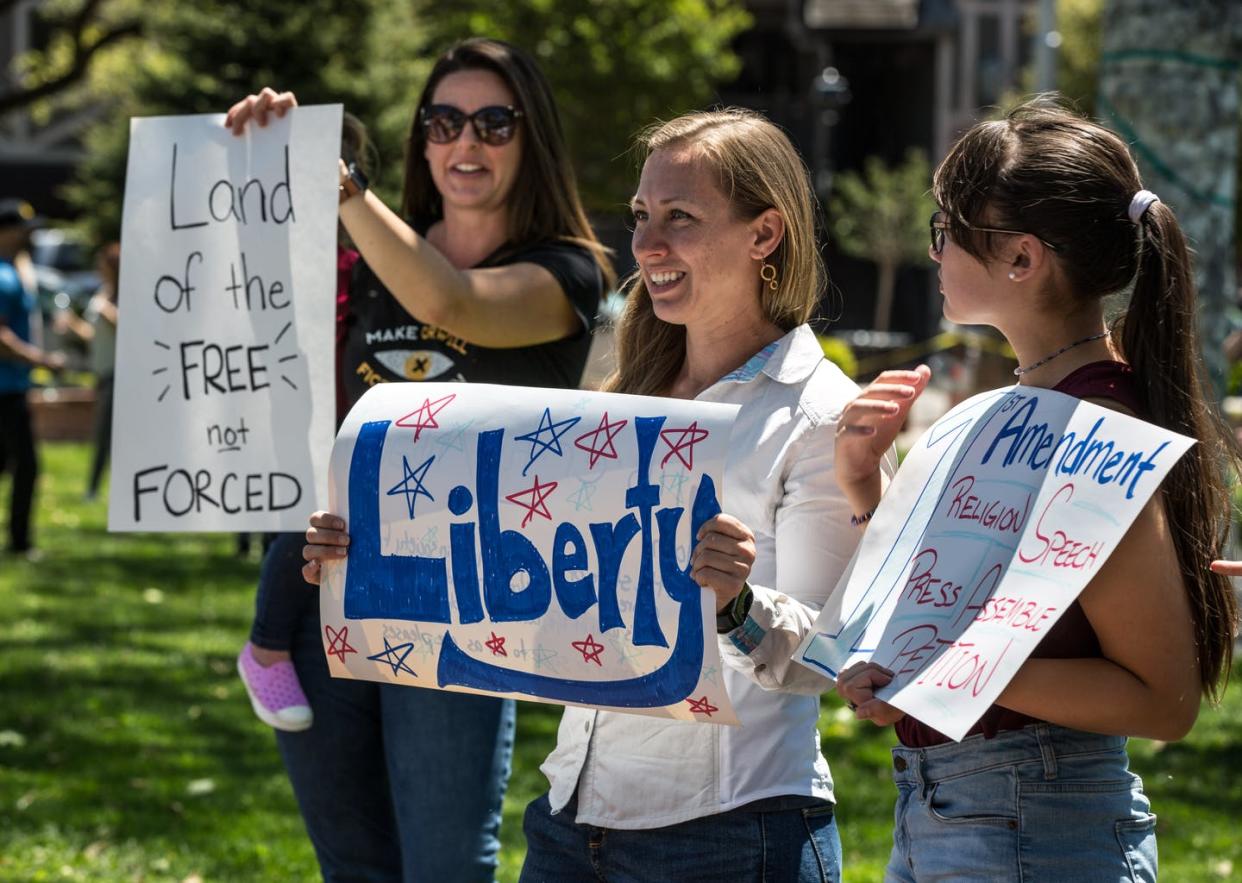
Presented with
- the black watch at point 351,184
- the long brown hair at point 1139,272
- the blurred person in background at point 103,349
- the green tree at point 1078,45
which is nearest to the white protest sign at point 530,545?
the long brown hair at point 1139,272

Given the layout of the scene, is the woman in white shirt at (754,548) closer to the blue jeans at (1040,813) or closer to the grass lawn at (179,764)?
the blue jeans at (1040,813)

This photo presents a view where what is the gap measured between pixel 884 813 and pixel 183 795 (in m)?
2.37

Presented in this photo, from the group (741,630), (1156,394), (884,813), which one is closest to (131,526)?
(741,630)

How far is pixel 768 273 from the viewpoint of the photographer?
259 cm

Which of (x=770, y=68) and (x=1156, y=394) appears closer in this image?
(x=1156, y=394)

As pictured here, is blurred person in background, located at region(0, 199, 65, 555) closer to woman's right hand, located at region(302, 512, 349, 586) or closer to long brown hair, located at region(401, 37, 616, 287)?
long brown hair, located at region(401, 37, 616, 287)

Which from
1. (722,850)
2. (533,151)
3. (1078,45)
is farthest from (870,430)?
(1078,45)

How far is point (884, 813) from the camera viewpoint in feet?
17.6

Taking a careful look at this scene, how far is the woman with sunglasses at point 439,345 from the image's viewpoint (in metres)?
3.07

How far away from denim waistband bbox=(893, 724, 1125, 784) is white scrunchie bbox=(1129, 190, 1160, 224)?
69 cm

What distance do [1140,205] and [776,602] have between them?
0.74 metres

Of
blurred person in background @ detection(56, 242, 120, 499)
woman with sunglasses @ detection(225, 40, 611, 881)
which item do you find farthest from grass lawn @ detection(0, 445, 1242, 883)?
blurred person in background @ detection(56, 242, 120, 499)

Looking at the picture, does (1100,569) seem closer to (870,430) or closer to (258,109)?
(870,430)

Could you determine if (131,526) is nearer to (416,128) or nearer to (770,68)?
(416,128)
